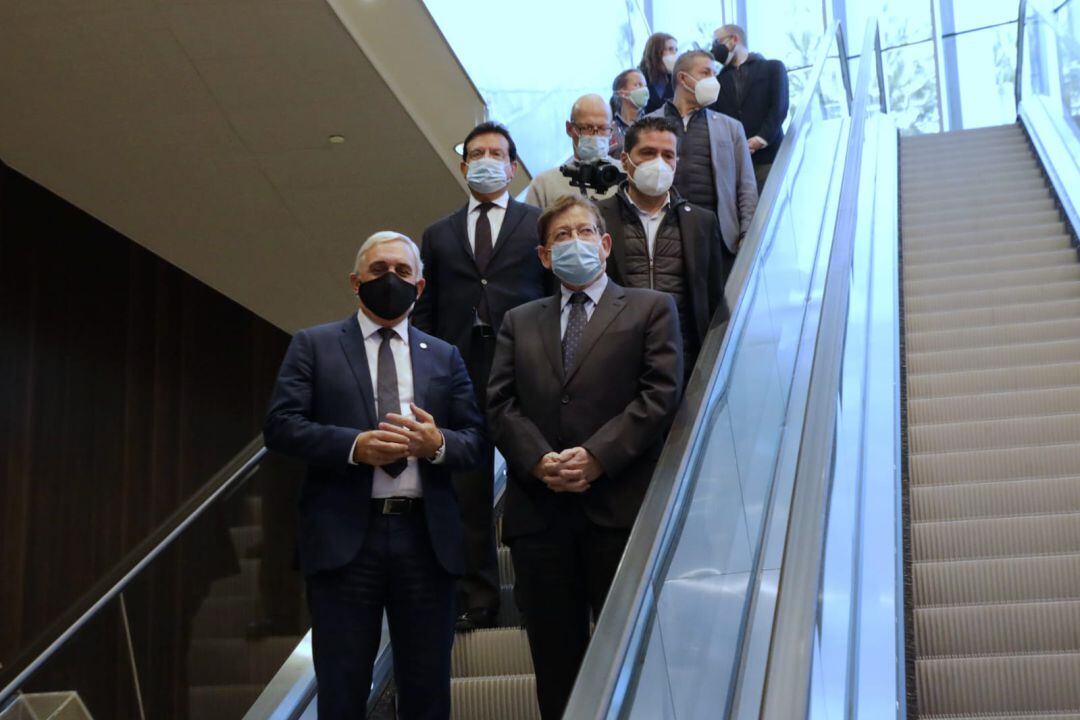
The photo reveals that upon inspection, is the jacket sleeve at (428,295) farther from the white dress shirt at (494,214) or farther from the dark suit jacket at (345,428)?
the dark suit jacket at (345,428)

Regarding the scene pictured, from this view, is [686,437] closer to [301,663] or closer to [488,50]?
[301,663]

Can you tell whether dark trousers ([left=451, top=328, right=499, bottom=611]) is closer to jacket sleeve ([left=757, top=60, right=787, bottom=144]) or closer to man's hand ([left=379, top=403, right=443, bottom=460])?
man's hand ([left=379, top=403, right=443, bottom=460])

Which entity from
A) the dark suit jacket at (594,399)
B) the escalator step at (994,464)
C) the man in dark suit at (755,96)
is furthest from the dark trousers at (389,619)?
the man in dark suit at (755,96)

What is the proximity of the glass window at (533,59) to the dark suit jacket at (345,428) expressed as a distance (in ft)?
16.4

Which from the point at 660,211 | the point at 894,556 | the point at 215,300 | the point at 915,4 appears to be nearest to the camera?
the point at 894,556

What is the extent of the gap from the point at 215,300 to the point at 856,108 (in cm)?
530

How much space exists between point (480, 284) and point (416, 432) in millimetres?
1325

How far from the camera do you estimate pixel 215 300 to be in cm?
1083

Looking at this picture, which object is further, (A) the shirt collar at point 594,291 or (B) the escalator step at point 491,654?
(B) the escalator step at point 491,654

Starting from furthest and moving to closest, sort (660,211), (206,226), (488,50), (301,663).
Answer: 1. (206,226)
2. (488,50)
3. (660,211)
4. (301,663)

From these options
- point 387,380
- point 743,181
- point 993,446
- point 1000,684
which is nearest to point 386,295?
point 387,380

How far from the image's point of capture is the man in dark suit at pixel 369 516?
11.6 ft

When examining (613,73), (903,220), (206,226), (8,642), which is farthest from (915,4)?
(8,642)

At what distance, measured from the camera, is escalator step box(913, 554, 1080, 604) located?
4422 mm
